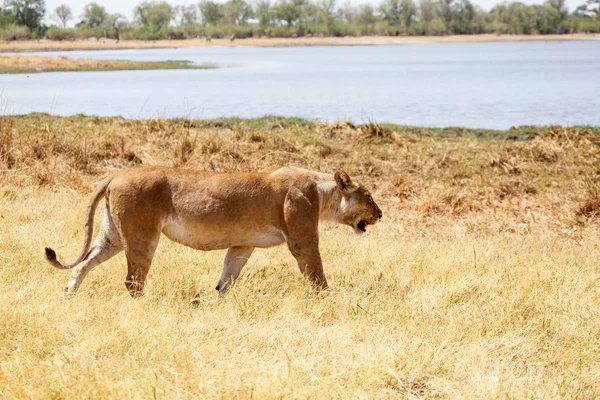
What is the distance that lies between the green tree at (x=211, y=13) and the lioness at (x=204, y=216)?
150366mm

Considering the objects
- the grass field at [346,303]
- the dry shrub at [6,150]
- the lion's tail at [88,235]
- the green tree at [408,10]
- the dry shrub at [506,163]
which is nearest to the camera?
the grass field at [346,303]

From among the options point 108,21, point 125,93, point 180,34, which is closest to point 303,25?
point 180,34

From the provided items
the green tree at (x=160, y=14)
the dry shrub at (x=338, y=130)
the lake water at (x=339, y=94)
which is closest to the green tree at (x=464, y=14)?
the green tree at (x=160, y=14)

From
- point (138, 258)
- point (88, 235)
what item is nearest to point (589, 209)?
point (138, 258)

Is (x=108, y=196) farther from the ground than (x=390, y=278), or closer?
farther from the ground

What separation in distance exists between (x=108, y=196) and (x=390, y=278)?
287cm

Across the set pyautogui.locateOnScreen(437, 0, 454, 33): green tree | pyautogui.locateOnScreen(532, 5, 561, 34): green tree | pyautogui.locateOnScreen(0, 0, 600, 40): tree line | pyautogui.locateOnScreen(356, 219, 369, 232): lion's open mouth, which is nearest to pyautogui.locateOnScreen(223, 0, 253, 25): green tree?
pyautogui.locateOnScreen(0, 0, 600, 40): tree line

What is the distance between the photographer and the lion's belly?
751 centimetres

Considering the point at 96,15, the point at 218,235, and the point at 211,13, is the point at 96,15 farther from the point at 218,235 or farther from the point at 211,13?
the point at 218,235

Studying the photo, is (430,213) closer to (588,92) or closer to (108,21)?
(588,92)

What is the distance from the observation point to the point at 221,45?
4587 inches

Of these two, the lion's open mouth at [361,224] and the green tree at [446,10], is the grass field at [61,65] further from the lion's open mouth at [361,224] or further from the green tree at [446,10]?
the green tree at [446,10]

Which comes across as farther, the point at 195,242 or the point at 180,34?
the point at 180,34

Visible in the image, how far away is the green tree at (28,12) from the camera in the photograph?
386ft
